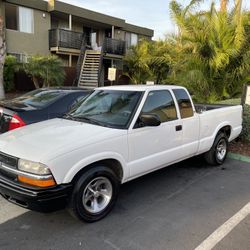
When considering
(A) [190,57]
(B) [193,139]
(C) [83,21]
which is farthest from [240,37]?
(C) [83,21]

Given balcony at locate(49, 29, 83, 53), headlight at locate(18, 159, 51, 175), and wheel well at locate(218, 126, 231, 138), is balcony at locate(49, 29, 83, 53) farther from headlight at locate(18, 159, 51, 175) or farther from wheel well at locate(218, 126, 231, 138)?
headlight at locate(18, 159, 51, 175)

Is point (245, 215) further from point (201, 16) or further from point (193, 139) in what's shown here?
point (201, 16)

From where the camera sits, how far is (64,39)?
1880 centimetres

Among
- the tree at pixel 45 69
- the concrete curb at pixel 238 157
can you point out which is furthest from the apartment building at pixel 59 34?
the concrete curb at pixel 238 157

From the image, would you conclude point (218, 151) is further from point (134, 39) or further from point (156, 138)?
point (134, 39)

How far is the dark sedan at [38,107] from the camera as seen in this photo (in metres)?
5.34

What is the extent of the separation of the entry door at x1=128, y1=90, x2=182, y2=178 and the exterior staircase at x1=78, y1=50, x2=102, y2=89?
14.0 metres

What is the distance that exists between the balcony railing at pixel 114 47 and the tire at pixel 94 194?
57.0 ft

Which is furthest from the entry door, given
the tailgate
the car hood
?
the tailgate

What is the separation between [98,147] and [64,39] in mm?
16975

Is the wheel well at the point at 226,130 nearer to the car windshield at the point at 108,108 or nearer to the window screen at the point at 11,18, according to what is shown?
the car windshield at the point at 108,108

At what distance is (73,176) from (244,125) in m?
5.46

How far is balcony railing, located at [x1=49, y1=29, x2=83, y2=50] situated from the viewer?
18.5 meters

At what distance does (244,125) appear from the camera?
23.5ft
